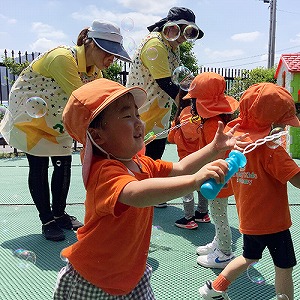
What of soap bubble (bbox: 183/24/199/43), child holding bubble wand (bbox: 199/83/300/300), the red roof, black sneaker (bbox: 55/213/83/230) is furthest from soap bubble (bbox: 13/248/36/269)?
the red roof

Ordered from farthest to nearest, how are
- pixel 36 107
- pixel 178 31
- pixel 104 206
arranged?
pixel 178 31
pixel 36 107
pixel 104 206

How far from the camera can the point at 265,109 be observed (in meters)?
2.02

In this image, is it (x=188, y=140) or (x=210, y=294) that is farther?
(x=188, y=140)

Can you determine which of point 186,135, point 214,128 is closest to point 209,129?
point 214,128

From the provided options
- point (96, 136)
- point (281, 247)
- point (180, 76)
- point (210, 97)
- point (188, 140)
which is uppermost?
point (180, 76)

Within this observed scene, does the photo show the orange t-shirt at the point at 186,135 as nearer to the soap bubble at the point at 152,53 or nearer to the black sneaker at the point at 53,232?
the soap bubble at the point at 152,53

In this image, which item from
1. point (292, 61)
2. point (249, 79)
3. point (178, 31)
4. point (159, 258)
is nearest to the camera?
point (159, 258)

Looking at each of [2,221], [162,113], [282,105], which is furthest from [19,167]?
[282,105]

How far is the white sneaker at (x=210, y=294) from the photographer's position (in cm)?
216

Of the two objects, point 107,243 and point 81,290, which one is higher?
point 107,243

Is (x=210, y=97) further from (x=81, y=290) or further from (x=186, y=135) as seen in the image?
(x=81, y=290)

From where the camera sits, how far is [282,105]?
6.63 feet

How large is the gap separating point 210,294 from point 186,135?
1.35 meters

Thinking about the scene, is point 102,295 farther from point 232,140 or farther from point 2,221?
point 2,221
